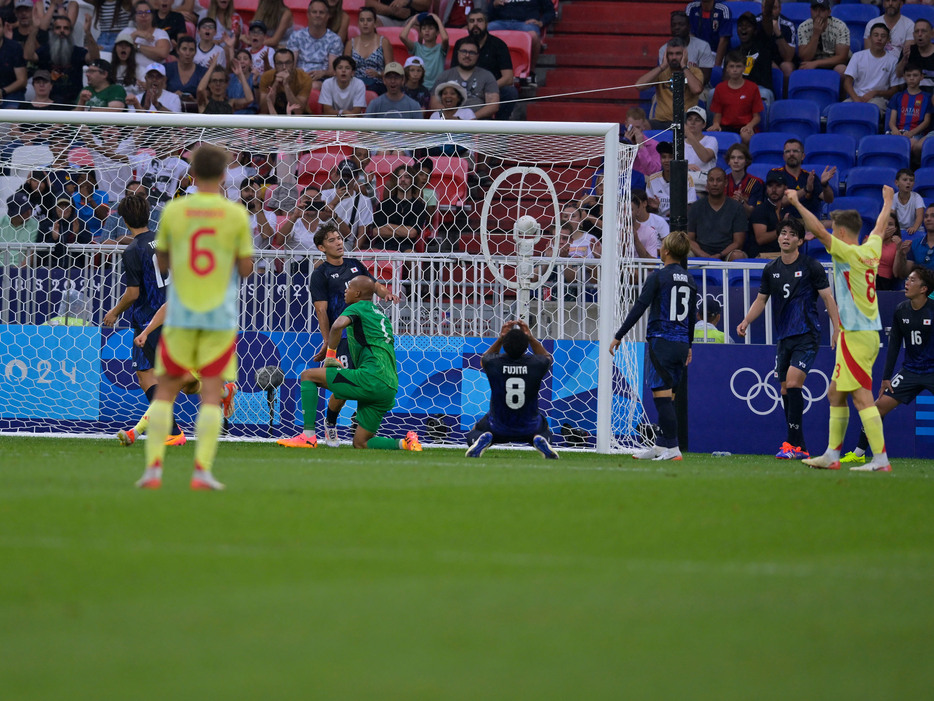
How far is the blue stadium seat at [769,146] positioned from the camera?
1538cm

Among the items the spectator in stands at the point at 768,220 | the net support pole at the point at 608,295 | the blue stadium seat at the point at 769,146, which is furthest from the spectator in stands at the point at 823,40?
the net support pole at the point at 608,295

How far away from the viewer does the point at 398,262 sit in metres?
12.2

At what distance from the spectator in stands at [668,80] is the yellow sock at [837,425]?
22.9ft

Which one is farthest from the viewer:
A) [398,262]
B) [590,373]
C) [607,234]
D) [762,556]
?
[398,262]

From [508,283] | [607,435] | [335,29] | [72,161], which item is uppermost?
[335,29]

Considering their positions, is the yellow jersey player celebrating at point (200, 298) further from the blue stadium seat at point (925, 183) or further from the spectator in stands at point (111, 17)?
the spectator in stands at point (111, 17)

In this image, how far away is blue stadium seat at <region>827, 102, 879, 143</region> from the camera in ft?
52.1

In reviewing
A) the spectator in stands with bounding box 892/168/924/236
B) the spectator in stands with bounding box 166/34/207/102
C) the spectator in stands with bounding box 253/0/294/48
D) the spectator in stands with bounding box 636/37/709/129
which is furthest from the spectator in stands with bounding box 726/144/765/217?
the spectator in stands with bounding box 166/34/207/102

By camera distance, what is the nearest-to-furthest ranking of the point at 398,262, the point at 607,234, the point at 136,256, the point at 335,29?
the point at 136,256
the point at 607,234
the point at 398,262
the point at 335,29

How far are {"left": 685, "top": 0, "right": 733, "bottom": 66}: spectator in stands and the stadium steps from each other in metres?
0.77

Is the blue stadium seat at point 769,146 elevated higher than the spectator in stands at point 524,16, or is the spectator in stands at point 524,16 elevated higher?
the spectator in stands at point 524,16

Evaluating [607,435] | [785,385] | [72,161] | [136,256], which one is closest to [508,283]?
[607,435]

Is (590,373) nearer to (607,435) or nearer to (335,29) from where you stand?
(607,435)

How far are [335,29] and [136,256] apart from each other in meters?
8.18
